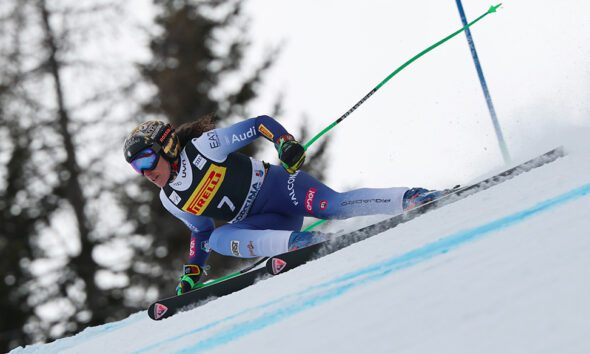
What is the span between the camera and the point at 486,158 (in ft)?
24.1

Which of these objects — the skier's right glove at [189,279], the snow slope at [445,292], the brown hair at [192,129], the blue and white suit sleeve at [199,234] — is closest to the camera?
the snow slope at [445,292]

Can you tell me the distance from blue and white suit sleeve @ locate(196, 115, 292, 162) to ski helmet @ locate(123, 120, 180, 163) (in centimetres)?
17

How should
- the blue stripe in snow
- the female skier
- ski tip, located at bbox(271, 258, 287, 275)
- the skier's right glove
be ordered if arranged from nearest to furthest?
the blue stripe in snow, ski tip, located at bbox(271, 258, 287, 275), the female skier, the skier's right glove

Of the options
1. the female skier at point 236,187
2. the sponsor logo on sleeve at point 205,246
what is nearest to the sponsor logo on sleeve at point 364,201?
the female skier at point 236,187

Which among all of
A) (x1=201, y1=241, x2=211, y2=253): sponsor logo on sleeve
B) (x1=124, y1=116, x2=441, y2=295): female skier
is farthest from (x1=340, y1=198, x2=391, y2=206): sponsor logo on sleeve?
(x1=201, y1=241, x2=211, y2=253): sponsor logo on sleeve

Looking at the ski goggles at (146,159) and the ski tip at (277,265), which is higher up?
the ski goggles at (146,159)

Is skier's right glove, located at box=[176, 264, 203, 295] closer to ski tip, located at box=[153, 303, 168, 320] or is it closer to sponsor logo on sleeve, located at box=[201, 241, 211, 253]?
sponsor logo on sleeve, located at box=[201, 241, 211, 253]

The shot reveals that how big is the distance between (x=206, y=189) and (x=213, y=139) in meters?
0.32

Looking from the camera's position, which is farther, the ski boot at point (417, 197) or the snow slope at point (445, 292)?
the ski boot at point (417, 197)

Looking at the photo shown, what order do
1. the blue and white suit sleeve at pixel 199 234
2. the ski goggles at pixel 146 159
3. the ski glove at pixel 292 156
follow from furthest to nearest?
1. the blue and white suit sleeve at pixel 199 234
2. the ski goggles at pixel 146 159
3. the ski glove at pixel 292 156

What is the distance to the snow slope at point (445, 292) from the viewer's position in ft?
8.59

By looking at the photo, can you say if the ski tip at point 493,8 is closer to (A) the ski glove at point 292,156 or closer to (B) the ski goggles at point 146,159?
(A) the ski glove at point 292,156

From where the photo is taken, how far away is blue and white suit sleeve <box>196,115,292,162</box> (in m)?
5.60

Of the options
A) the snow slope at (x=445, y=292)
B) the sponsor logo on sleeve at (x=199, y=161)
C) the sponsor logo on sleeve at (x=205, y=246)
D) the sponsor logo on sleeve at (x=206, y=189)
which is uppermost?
the sponsor logo on sleeve at (x=199, y=161)
